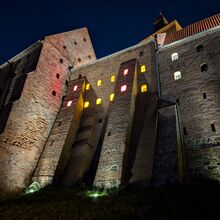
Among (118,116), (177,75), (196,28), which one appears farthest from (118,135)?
(196,28)

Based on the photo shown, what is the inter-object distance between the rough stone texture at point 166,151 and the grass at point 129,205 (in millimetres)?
651

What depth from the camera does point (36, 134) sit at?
18.0 metres

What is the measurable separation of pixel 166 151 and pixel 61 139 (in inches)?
337

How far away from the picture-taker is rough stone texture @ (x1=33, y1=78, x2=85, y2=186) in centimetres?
1609

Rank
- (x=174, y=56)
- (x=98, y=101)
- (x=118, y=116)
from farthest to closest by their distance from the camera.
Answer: (x=98, y=101) → (x=174, y=56) → (x=118, y=116)

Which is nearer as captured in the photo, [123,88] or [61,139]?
[123,88]

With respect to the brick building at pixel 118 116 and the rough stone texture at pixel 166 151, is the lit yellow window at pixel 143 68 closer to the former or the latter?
the brick building at pixel 118 116

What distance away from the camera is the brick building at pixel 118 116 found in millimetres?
13211

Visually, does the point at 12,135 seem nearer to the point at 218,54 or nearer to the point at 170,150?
the point at 170,150

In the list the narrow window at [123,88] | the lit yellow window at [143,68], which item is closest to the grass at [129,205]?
the narrow window at [123,88]

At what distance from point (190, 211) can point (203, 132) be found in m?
6.19

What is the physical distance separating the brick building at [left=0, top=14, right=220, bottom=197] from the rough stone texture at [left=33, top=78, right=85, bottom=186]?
0.28 ft

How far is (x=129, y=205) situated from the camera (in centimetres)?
994

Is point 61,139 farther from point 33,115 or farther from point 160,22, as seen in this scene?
point 160,22
